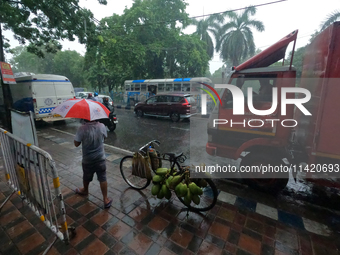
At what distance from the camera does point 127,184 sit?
3.78 metres

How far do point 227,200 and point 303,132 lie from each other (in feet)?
5.88

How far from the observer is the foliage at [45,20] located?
A: 22.9 ft

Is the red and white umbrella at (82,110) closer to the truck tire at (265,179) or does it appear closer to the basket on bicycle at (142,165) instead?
the basket on bicycle at (142,165)

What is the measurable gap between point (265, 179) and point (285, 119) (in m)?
1.21

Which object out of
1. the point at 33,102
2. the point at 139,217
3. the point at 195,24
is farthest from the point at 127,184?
the point at 195,24

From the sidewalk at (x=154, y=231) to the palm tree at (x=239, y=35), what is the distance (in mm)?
23240

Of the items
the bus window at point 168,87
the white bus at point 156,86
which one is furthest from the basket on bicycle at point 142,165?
the bus window at point 168,87

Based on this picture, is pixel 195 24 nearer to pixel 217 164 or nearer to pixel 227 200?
pixel 217 164

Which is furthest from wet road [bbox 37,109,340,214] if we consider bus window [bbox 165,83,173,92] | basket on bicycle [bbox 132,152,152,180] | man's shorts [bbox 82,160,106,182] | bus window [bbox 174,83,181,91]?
bus window [bbox 165,83,173,92]

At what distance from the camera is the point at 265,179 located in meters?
3.57

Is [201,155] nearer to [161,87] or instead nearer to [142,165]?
[142,165]

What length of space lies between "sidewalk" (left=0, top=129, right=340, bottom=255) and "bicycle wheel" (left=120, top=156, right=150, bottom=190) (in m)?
0.25

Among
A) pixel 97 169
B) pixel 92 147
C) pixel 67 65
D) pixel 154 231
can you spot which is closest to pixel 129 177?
pixel 97 169

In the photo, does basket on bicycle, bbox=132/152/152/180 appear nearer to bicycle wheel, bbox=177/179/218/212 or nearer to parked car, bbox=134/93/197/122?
bicycle wheel, bbox=177/179/218/212
